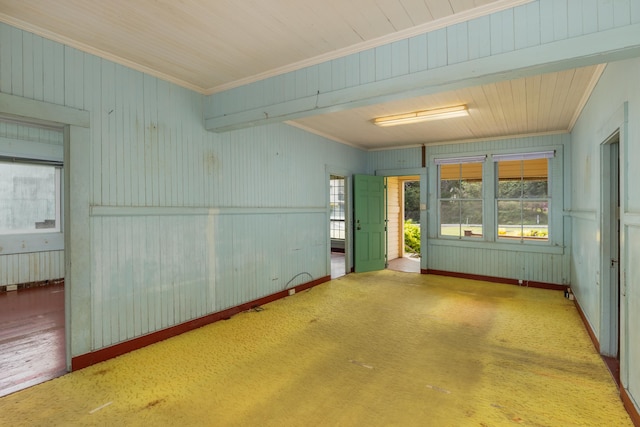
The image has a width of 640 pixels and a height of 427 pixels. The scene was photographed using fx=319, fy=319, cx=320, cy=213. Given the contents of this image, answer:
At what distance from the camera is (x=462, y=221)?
252 inches

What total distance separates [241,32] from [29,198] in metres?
5.68

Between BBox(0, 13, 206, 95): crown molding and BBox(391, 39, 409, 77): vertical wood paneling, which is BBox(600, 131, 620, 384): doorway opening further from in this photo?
BBox(0, 13, 206, 95): crown molding

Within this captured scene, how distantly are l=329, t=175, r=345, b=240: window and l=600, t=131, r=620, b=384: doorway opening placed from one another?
22.0 ft

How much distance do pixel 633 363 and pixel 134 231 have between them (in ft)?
13.7

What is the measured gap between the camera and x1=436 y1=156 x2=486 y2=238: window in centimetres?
626

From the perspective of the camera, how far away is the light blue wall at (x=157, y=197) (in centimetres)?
275

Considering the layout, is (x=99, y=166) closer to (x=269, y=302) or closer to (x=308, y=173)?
(x=269, y=302)

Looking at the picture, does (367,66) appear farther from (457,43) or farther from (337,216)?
(337,216)

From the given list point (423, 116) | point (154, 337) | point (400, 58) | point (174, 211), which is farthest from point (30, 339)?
point (423, 116)

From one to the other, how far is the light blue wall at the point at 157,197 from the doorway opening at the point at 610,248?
12.6ft

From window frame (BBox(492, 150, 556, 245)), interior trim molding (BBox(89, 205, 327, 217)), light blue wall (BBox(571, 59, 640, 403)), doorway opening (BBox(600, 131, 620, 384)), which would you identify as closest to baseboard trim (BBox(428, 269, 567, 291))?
window frame (BBox(492, 150, 556, 245))

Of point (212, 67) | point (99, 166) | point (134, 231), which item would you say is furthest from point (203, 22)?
point (134, 231)

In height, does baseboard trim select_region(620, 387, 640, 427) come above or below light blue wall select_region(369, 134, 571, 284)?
below

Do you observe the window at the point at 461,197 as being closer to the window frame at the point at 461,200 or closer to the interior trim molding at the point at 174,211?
the window frame at the point at 461,200
